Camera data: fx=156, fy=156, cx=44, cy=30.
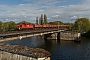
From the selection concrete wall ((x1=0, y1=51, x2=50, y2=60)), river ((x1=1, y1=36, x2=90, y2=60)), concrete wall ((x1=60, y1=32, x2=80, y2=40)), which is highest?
concrete wall ((x1=0, y1=51, x2=50, y2=60))

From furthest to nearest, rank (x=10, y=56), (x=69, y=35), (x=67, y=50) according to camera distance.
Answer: (x=69, y=35) < (x=67, y=50) < (x=10, y=56)

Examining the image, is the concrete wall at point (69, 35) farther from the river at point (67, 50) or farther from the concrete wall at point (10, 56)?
the concrete wall at point (10, 56)

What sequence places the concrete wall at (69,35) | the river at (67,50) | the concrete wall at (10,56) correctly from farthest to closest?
the concrete wall at (69,35) → the river at (67,50) → the concrete wall at (10,56)

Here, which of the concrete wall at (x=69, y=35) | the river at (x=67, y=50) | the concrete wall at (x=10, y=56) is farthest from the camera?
the concrete wall at (x=69, y=35)

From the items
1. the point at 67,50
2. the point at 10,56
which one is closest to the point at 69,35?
the point at 67,50

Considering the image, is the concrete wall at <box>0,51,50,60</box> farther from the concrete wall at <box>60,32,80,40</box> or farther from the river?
the concrete wall at <box>60,32,80,40</box>

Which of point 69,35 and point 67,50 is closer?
point 67,50

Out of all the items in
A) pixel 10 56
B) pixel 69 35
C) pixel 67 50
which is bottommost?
pixel 67 50

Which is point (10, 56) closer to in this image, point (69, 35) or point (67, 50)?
point (67, 50)

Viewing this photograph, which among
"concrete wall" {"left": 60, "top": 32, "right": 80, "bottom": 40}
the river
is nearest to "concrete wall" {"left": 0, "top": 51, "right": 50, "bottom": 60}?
the river

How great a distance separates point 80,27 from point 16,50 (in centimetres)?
12581

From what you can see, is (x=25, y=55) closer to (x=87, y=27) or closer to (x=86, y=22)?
(x=87, y=27)

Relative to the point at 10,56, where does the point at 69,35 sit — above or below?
below

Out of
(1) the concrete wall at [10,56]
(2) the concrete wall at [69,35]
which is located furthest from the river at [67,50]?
(1) the concrete wall at [10,56]
